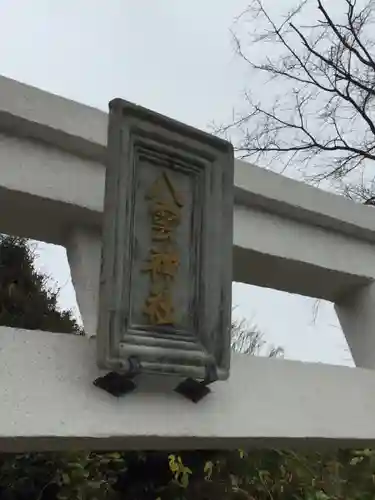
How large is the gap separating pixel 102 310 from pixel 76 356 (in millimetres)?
106

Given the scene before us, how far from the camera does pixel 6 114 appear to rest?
1430 mm

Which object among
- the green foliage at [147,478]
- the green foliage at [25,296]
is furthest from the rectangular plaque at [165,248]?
the green foliage at [25,296]

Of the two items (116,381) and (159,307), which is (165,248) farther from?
(116,381)

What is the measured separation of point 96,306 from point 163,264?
171 millimetres

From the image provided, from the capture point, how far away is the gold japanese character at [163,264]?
146cm

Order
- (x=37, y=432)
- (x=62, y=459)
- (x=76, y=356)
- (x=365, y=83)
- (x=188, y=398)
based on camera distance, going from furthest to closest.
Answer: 1. (x=365, y=83)
2. (x=62, y=459)
3. (x=188, y=398)
4. (x=76, y=356)
5. (x=37, y=432)

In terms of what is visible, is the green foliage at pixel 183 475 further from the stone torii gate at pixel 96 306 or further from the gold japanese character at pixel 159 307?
the gold japanese character at pixel 159 307

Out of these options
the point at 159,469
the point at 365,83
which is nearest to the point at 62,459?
the point at 159,469

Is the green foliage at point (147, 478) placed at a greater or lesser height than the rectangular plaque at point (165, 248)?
lesser

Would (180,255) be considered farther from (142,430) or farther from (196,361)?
(142,430)

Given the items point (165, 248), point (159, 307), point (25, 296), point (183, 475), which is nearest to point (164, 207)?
point (165, 248)

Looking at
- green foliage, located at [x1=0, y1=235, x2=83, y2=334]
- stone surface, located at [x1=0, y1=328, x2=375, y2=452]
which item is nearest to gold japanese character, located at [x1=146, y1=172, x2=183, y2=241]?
stone surface, located at [x1=0, y1=328, x2=375, y2=452]

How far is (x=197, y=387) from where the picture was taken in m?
1.51

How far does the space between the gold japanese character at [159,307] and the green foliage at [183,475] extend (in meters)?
0.88
